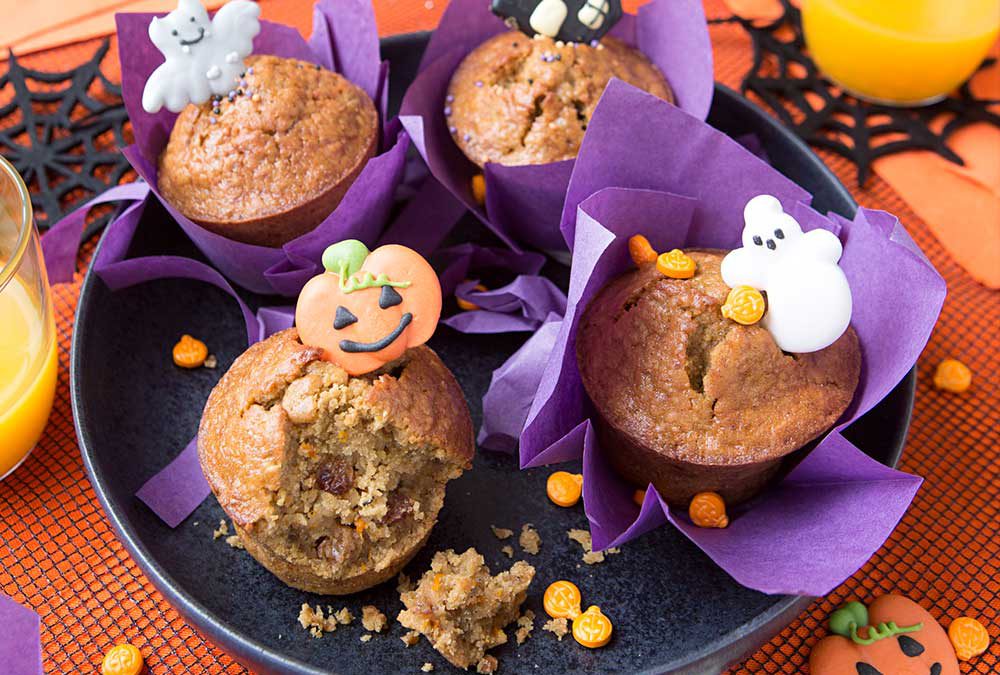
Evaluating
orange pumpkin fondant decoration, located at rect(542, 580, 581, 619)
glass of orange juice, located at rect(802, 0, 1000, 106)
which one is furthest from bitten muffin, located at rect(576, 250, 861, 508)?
glass of orange juice, located at rect(802, 0, 1000, 106)

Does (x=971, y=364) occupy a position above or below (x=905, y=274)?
below

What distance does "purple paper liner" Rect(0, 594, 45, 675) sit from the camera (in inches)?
75.7

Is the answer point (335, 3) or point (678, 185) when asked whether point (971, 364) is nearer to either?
point (678, 185)

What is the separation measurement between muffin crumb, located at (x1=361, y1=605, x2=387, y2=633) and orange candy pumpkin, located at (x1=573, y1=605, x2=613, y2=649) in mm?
384

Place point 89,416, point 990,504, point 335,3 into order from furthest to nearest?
1. point 335,3
2. point 990,504
3. point 89,416

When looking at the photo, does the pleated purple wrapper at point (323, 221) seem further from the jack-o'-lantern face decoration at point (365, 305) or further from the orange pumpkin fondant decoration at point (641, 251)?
the orange pumpkin fondant decoration at point (641, 251)

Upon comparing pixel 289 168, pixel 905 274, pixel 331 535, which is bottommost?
pixel 331 535

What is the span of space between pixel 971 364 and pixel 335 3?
1947 millimetres

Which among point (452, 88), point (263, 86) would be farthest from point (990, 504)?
point (263, 86)

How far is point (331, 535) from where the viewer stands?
191cm

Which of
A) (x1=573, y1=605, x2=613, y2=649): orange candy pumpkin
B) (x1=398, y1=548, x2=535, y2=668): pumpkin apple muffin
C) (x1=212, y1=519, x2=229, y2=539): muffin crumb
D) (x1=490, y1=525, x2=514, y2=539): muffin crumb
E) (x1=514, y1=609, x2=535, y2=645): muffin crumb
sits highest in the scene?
(x1=398, y1=548, x2=535, y2=668): pumpkin apple muffin

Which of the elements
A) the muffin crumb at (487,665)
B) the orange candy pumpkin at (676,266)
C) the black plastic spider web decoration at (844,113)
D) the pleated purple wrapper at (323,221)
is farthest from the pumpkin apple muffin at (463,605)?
the black plastic spider web decoration at (844,113)

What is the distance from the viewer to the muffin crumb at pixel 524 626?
1967mm

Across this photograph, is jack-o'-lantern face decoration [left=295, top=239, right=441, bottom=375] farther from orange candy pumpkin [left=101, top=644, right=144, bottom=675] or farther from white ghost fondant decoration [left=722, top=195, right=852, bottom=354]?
orange candy pumpkin [left=101, top=644, right=144, bottom=675]
